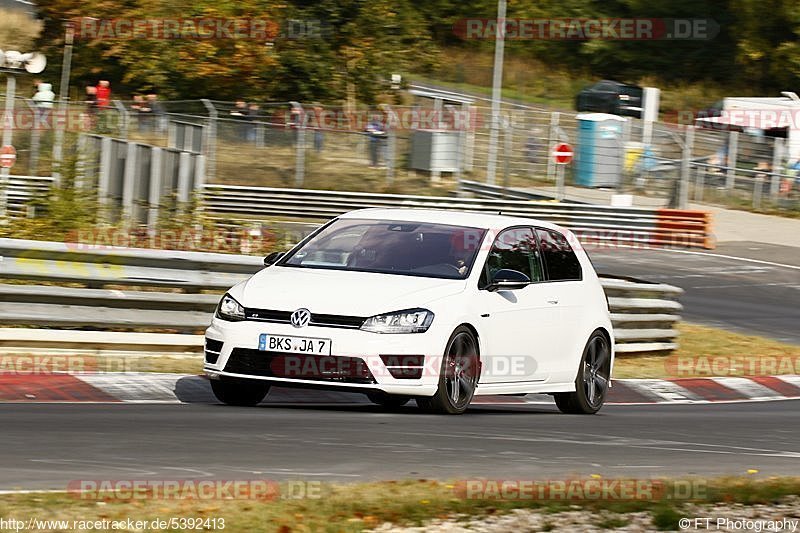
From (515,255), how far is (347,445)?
339 cm

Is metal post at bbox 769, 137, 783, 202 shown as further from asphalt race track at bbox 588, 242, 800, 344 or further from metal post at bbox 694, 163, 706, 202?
asphalt race track at bbox 588, 242, 800, 344

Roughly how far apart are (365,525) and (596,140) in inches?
1170

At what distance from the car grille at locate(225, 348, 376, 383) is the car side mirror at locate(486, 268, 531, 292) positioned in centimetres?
134

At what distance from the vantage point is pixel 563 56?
72375 millimetres

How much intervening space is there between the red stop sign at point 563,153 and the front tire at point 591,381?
70.8 ft

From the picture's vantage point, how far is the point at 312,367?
9.97 metres

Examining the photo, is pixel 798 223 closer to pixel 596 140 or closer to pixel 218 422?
pixel 596 140

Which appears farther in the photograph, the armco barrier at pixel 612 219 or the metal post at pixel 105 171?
the armco barrier at pixel 612 219

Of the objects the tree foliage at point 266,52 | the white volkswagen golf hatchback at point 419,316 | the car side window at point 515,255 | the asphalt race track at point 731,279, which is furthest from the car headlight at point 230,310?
the tree foliage at point 266,52

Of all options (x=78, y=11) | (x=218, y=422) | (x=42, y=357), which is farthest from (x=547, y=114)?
(x=218, y=422)

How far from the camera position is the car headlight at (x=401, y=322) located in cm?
997

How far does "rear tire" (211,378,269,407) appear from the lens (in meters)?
10.6

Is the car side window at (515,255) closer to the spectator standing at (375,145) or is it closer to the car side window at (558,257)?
the car side window at (558,257)

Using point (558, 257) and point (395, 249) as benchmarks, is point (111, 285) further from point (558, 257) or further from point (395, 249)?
point (558, 257)
